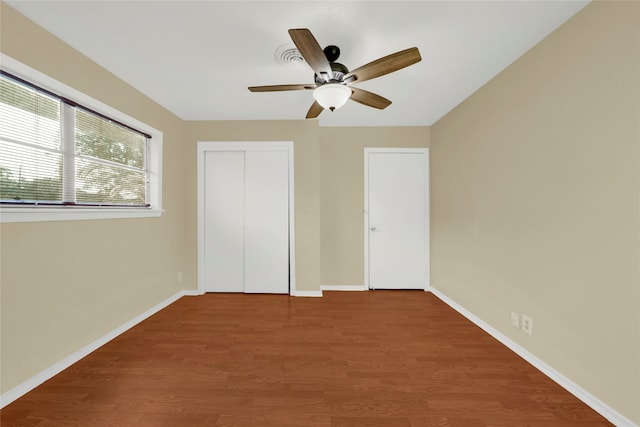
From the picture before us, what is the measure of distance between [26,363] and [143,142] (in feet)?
7.09

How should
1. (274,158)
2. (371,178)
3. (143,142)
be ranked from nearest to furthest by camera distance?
1. (143,142)
2. (274,158)
3. (371,178)

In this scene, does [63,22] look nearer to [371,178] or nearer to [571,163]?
[371,178]

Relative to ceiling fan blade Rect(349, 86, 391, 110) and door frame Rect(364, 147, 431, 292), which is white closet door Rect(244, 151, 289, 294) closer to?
door frame Rect(364, 147, 431, 292)

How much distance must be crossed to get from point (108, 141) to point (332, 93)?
2.17 m

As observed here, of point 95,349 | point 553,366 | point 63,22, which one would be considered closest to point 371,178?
point 553,366

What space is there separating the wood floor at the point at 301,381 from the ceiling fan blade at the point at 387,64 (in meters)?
2.09

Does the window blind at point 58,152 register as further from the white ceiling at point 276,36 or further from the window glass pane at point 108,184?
the white ceiling at point 276,36

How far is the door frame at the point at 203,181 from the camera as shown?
10.9ft

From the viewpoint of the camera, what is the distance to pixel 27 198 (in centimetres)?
162

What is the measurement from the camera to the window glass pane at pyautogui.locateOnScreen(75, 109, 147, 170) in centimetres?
199

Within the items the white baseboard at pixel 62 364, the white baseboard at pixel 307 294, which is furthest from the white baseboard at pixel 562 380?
the white baseboard at pixel 62 364

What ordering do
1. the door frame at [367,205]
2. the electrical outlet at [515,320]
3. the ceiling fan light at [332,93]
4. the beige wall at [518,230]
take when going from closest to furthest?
the beige wall at [518,230] → the ceiling fan light at [332,93] → the electrical outlet at [515,320] → the door frame at [367,205]

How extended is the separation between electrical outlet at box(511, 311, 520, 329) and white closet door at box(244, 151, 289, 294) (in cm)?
249

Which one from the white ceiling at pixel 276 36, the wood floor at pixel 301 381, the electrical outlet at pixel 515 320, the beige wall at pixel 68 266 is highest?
the white ceiling at pixel 276 36
